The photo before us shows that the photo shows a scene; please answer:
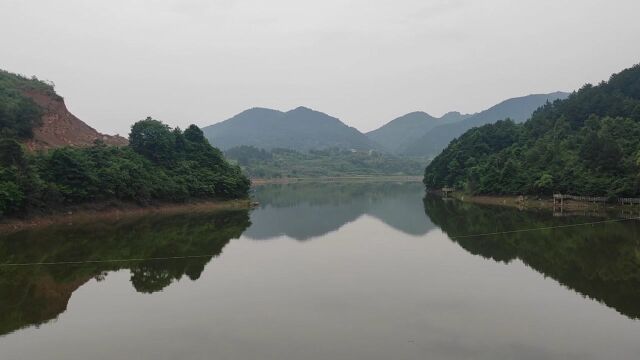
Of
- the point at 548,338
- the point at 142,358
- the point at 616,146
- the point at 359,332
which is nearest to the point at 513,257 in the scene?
the point at 548,338

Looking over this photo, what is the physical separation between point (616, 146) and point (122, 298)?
4782cm

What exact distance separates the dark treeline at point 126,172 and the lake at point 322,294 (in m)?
4.48

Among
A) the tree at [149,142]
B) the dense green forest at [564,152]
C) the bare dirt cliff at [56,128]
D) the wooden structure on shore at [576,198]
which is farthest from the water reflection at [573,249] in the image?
the bare dirt cliff at [56,128]

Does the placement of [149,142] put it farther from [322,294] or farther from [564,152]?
[564,152]

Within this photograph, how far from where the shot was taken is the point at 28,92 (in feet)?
183

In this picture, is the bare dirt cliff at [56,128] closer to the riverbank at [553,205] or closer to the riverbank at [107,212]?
the riverbank at [107,212]

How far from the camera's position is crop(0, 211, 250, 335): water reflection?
1731 centimetres

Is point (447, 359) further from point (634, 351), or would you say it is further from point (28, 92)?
point (28, 92)

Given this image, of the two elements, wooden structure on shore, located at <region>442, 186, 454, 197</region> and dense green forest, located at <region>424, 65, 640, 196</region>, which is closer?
dense green forest, located at <region>424, 65, 640, 196</region>

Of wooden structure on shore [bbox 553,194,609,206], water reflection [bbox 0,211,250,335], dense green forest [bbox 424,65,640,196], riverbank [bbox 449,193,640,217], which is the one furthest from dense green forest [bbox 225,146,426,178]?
water reflection [bbox 0,211,250,335]

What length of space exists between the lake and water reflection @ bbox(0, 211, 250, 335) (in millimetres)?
105

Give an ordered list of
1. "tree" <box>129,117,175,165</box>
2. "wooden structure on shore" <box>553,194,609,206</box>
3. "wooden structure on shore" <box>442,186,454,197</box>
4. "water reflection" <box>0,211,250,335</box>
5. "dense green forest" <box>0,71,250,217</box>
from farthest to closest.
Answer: "wooden structure on shore" <box>442,186,454,197</box> → "tree" <box>129,117,175,165</box> → "wooden structure on shore" <box>553,194,609,206</box> → "dense green forest" <box>0,71,250,217</box> → "water reflection" <box>0,211,250,335</box>

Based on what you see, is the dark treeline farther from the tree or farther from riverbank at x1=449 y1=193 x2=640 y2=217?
riverbank at x1=449 y1=193 x2=640 y2=217

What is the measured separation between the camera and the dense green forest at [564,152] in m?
49.4
